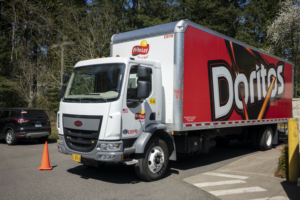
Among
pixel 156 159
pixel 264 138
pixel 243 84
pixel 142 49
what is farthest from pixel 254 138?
pixel 142 49

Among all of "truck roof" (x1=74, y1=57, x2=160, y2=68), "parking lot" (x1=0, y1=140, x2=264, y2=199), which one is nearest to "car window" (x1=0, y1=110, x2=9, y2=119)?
"parking lot" (x1=0, y1=140, x2=264, y2=199)

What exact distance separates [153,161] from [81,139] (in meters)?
1.69

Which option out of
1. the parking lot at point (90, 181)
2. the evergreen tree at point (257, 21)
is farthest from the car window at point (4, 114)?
the evergreen tree at point (257, 21)

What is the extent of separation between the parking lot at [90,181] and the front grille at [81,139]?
0.82 m

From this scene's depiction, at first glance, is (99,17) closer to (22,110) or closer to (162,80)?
(22,110)

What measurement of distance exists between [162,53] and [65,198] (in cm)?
394

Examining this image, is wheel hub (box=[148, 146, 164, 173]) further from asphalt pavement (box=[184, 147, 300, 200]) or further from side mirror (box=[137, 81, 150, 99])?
side mirror (box=[137, 81, 150, 99])

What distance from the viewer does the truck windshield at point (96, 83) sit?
6156 millimetres

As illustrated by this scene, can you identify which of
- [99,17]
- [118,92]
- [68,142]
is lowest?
[68,142]

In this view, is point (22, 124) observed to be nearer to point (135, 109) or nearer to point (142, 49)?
point (142, 49)

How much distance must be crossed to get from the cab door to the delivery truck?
0.07 feet

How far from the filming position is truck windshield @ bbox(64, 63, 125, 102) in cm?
616

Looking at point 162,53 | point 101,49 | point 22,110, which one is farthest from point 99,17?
point 162,53

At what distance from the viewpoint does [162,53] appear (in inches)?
281
